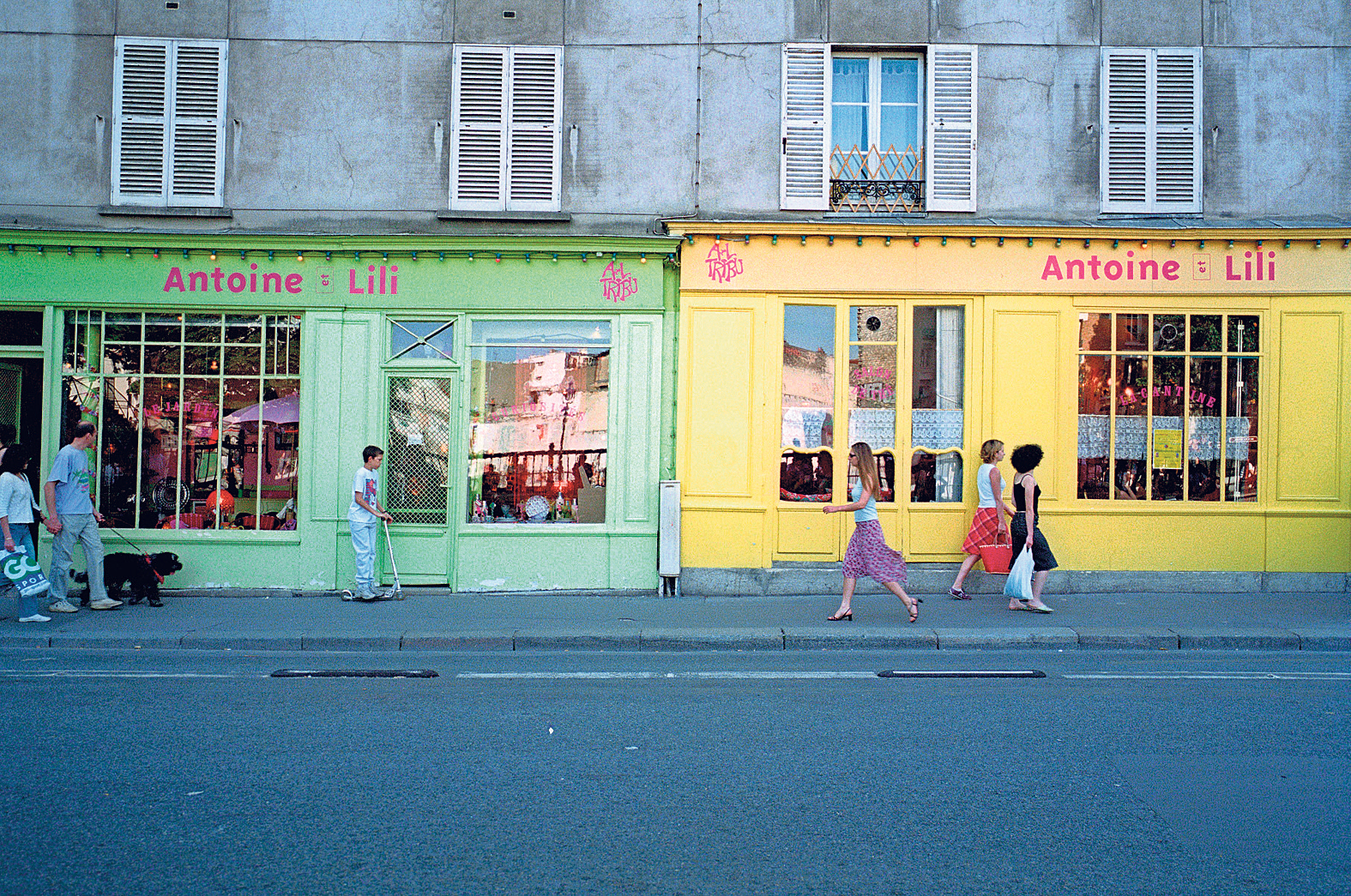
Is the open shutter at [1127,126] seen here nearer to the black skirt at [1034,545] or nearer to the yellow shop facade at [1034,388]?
the yellow shop facade at [1034,388]

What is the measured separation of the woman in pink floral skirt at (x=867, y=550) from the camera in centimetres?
1004

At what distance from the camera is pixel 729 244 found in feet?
40.0

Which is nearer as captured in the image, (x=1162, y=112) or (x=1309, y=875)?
(x=1309, y=875)

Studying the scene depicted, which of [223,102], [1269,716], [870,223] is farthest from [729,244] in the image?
[1269,716]

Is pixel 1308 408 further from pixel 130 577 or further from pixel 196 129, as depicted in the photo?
pixel 196 129

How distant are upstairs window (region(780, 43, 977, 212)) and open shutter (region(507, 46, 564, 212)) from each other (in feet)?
8.90

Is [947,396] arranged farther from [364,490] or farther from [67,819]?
[67,819]

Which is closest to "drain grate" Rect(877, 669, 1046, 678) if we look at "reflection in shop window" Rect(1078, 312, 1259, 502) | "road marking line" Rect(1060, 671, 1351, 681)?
"road marking line" Rect(1060, 671, 1351, 681)

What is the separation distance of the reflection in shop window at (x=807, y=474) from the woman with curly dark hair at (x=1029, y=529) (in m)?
2.25

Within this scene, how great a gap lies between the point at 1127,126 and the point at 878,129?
2.91 m

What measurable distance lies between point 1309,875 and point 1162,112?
1051cm

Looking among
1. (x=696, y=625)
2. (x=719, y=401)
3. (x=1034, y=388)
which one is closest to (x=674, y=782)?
(x=696, y=625)

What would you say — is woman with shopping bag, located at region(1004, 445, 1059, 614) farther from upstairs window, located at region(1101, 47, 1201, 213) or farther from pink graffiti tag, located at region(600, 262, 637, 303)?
pink graffiti tag, located at region(600, 262, 637, 303)

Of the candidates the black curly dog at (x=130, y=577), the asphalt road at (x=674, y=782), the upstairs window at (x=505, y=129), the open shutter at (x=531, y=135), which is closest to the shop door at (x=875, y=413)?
the open shutter at (x=531, y=135)
